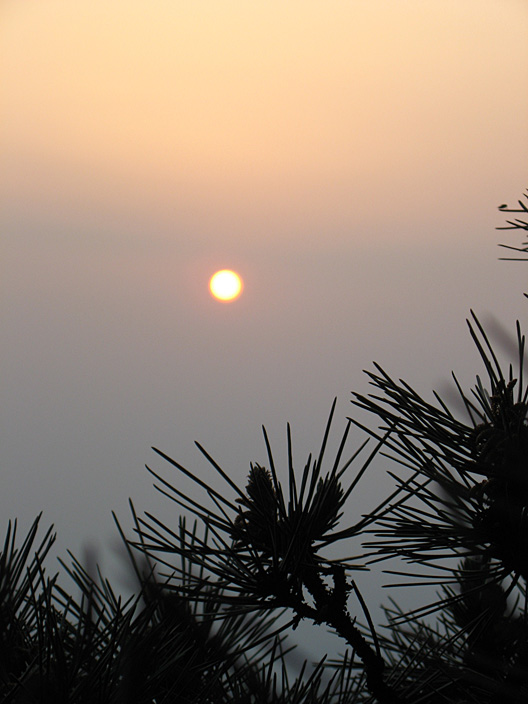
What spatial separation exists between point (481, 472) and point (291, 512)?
290mm

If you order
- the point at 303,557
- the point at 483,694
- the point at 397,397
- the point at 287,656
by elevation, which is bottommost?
the point at 483,694

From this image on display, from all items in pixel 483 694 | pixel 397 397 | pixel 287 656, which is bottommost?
pixel 483 694

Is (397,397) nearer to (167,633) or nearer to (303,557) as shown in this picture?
(303,557)

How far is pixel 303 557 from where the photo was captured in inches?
34.1

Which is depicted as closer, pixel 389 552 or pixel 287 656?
pixel 389 552

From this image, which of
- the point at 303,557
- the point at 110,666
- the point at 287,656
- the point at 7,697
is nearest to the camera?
the point at 7,697

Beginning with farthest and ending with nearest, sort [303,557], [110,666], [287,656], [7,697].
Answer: [287,656] < [303,557] < [110,666] < [7,697]

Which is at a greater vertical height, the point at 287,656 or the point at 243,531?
the point at 243,531

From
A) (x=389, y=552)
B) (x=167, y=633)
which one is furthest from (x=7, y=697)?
(x=389, y=552)

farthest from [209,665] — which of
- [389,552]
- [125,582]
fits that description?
[389,552]

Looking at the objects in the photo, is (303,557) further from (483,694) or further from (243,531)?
(483,694)

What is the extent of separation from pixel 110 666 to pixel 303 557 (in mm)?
296

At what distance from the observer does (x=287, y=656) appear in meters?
1.02

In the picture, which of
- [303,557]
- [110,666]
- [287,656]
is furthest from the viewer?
[287,656]
